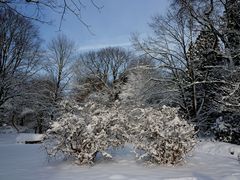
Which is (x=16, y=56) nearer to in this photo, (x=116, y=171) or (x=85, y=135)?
(x=85, y=135)

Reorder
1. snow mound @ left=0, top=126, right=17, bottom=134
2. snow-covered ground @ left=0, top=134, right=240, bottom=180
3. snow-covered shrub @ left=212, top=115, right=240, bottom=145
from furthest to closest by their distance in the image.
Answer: snow mound @ left=0, top=126, right=17, bottom=134 → snow-covered shrub @ left=212, top=115, right=240, bottom=145 → snow-covered ground @ left=0, top=134, right=240, bottom=180

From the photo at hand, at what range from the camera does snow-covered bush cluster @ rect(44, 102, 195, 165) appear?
24.1ft

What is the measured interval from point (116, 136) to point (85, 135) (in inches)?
41.6

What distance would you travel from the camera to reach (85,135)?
7.42 meters

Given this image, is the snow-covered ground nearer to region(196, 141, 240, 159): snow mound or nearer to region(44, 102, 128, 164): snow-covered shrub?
region(44, 102, 128, 164): snow-covered shrub

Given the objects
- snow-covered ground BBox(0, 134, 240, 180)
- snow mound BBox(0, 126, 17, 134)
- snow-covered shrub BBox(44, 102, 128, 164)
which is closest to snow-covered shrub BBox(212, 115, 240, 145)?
snow-covered ground BBox(0, 134, 240, 180)

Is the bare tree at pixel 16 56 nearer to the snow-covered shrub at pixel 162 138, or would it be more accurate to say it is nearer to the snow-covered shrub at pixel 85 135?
the snow-covered shrub at pixel 85 135

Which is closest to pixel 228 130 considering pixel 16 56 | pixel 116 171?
pixel 116 171

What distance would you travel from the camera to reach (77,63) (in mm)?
31078

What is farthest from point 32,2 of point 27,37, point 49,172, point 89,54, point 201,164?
point 89,54

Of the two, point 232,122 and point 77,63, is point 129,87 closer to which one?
point 77,63

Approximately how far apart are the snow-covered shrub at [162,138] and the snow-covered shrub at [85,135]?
1.94 feet

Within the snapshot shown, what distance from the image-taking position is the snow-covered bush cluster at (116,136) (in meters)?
7.34

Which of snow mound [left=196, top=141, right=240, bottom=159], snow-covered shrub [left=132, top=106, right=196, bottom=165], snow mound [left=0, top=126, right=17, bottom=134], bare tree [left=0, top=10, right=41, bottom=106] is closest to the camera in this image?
snow-covered shrub [left=132, top=106, right=196, bottom=165]
